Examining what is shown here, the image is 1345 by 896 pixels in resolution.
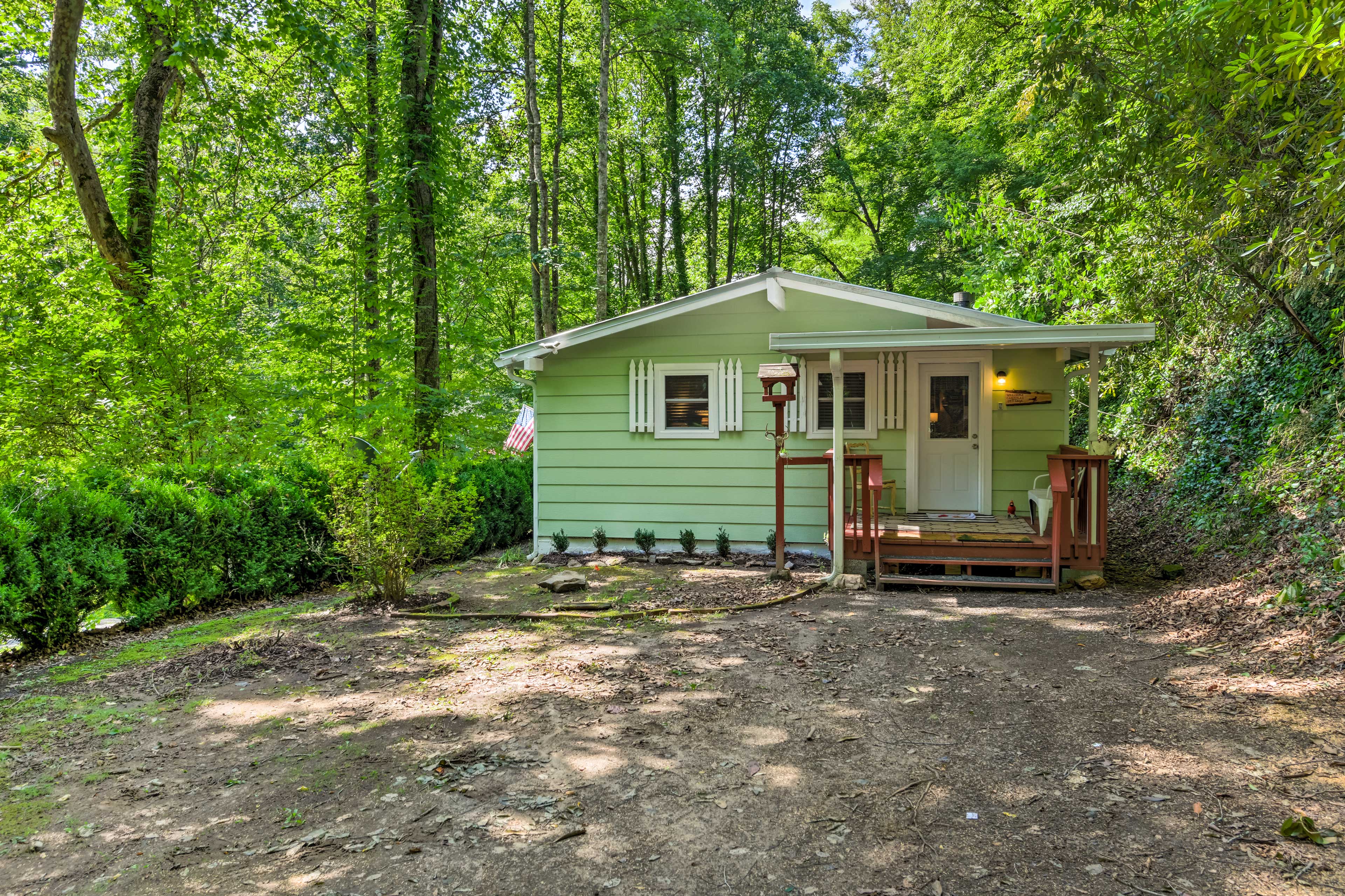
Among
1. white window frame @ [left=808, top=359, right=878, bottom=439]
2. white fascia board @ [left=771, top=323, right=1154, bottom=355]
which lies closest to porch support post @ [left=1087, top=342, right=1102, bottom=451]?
white fascia board @ [left=771, top=323, right=1154, bottom=355]

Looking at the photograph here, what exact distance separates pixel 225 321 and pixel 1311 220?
29.2 ft

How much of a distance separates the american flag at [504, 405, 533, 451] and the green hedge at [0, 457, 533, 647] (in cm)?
391

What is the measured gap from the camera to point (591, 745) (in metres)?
3.24

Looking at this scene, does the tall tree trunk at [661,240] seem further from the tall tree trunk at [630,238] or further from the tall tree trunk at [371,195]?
the tall tree trunk at [371,195]

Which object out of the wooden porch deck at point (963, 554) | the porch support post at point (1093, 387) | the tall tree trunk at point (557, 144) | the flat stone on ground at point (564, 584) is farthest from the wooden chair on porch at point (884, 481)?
the tall tree trunk at point (557, 144)

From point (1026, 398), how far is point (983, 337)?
1549 millimetres

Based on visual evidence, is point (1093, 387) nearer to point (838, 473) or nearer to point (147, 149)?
point (838, 473)

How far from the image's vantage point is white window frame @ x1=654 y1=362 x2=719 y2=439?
A: 26.9ft

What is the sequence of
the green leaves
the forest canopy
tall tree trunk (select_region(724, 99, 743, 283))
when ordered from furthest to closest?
tall tree trunk (select_region(724, 99, 743, 283)) < the forest canopy < the green leaves

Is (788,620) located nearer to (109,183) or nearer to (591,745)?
(591,745)

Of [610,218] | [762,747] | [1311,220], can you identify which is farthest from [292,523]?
[610,218]

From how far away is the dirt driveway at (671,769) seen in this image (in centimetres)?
228

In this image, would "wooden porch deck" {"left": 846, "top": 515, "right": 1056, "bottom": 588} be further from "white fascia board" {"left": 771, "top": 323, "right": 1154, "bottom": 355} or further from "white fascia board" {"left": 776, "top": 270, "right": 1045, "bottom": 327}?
Result: "white fascia board" {"left": 776, "top": 270, "right": 1045, "bottom": 327}

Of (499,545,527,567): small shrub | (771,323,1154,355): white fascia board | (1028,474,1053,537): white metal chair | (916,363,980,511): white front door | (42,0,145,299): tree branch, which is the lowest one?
(499,545,527,567): small shrub
